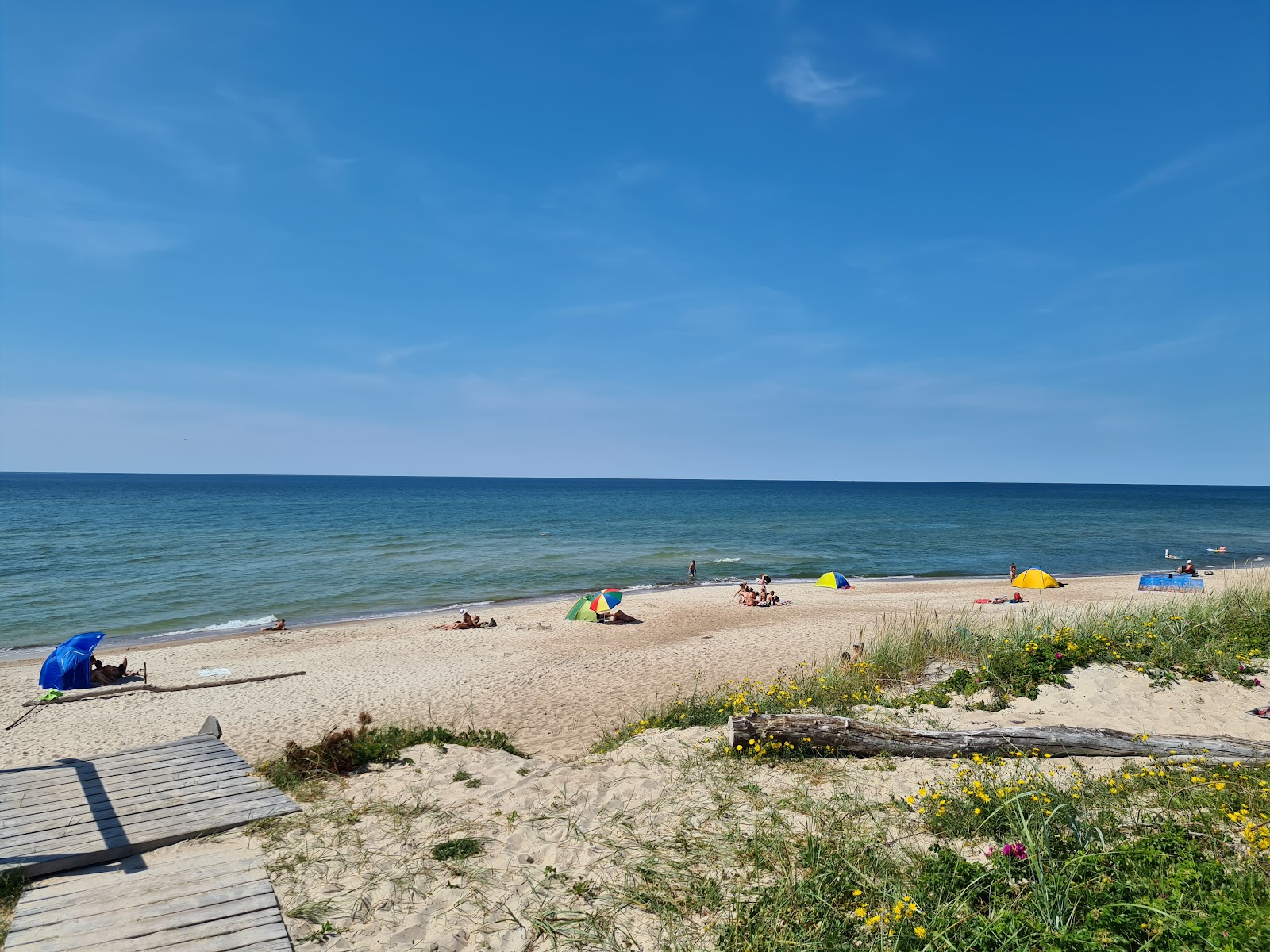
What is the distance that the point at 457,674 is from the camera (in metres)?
16.6

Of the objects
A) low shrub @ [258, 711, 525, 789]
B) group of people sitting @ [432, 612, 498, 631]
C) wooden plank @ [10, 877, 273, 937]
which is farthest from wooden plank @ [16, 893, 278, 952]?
group of people sitting @ [432, 612, 498, 631]

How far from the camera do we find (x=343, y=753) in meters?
8.07

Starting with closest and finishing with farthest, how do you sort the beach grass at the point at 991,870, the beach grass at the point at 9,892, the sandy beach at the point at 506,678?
the beach grass at the point at 991,870 < the beach grass at the point at 9,892 < the sandy beach at the point at 506,678

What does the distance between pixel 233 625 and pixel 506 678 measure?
1417 cm

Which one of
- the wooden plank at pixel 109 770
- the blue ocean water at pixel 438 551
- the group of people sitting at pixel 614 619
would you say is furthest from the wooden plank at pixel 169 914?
the blue ocean water at pixel 438 551

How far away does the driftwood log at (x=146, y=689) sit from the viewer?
14781mm

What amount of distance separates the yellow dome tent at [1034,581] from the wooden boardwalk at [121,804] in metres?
27.6

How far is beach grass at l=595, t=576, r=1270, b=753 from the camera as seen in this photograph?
367 inches

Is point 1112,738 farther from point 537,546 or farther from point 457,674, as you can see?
point 537,546

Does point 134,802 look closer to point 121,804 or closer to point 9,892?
point 121,804

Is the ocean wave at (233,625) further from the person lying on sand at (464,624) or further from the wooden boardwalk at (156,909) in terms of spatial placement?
the wooden boardwalk at (156,909)

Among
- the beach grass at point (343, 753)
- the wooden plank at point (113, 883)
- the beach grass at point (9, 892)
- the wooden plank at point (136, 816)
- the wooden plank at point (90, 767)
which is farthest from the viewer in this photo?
the beach grass at point (343, 753)

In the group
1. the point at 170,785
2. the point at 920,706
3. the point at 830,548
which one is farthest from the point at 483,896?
the point at 830,548

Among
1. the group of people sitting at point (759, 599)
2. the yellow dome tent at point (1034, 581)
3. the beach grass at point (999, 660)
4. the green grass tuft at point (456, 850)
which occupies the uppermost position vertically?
the beach grass at point (999, 660)
